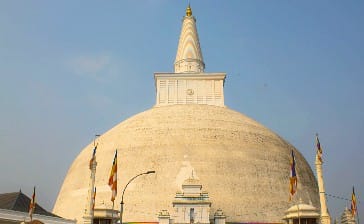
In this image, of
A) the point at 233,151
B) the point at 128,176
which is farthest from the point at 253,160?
the point at 128,176

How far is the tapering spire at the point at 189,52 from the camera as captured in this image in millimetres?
68312

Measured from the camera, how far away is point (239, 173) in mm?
50188

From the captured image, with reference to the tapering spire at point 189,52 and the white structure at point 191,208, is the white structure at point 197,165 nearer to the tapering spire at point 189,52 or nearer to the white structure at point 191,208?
the white structure at point 191,208

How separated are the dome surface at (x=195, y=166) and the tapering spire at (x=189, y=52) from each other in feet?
36.4

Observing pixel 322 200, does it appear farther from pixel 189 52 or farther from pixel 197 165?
pixel 189 52

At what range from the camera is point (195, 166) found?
49.9 m

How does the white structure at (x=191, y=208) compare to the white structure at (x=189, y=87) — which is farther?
the white structure at (x=189, y=87)

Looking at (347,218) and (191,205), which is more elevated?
(191,205)

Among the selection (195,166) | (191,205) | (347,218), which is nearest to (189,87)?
(195,166)

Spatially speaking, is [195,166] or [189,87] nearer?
[195,166]

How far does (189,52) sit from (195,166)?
79.9 feet

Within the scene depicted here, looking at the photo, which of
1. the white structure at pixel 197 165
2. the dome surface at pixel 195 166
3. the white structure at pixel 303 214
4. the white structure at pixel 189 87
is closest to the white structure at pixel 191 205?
the white structure at pixel 197 165

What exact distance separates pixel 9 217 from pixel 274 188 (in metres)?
26.7

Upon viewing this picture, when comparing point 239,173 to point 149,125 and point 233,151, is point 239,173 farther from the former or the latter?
point 149,125
